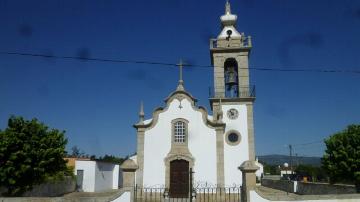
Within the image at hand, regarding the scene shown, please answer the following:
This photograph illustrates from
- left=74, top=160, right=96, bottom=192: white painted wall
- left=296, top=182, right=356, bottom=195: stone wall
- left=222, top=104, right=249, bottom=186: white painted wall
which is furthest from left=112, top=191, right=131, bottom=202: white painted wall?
left=74, top=160, right=96, bottom=192: white painted wall

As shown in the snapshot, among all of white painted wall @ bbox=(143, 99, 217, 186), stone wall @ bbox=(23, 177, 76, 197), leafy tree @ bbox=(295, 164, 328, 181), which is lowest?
stone wall @ bbox=(23, 177, 76, 197)

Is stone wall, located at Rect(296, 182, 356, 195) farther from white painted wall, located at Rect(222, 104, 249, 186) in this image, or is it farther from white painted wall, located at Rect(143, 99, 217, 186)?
white painted wall, located at Rect(143, 99, 217, 186)

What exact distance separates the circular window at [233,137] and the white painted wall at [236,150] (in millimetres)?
195

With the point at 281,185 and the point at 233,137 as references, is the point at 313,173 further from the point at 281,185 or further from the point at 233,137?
the point at 233,137

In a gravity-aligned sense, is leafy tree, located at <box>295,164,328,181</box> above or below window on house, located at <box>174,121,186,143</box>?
below

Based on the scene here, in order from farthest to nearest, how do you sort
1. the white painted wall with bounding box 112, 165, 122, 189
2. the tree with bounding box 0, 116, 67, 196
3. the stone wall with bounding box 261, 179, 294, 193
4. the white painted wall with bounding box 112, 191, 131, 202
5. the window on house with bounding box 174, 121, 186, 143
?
the white painted wall with bounding box 112, 165, 122, 189
the stone wall with bounding box 261, 179, 294, 193
the window on house with bounding box 174, 121, 186, 143
the tree with bounding box 0, 116, 67, 196
the white painted wall with bounding box 112, 191, 131, 202

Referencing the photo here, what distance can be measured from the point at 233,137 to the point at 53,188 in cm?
1220

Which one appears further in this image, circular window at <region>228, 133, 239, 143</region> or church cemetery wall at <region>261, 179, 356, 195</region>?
circular window at <region>228, 133, 239, 143</region>

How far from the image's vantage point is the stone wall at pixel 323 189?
18469mm

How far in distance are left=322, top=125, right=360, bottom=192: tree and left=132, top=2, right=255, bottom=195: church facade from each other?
17.4 feet

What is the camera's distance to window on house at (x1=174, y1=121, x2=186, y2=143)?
2188 centimetres

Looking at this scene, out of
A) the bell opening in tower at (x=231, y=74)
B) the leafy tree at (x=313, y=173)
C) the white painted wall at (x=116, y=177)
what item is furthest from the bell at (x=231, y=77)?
the leafy tree at (x=313, y=173)

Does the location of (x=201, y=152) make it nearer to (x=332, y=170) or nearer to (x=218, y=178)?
(x=218, y=178)

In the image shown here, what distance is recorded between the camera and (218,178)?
21.0 m
